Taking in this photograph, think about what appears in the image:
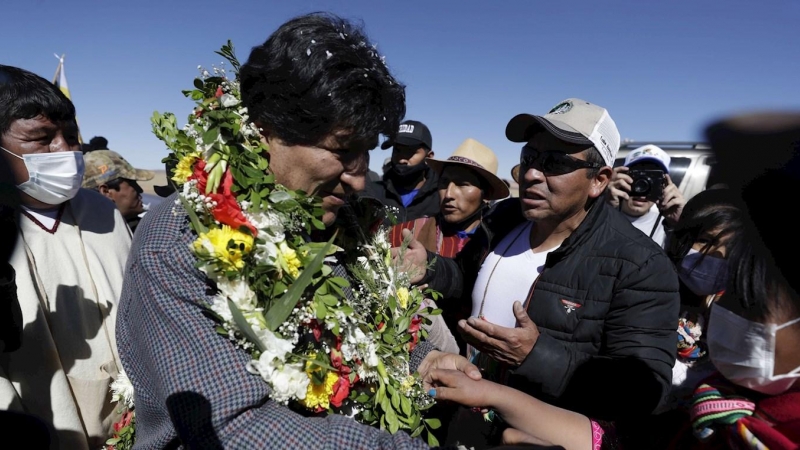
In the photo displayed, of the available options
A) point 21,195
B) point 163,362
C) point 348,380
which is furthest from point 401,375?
point 21,195

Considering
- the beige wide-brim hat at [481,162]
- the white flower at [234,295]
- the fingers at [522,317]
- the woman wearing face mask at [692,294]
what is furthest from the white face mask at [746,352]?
the beige wide-brim hat at [481,162]

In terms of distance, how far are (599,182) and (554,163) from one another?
271 mm

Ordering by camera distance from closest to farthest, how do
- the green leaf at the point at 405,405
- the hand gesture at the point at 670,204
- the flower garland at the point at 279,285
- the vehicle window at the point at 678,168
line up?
the flower garland at the point at 279,285, the green leaf at the point at 405,405, the hand gesture at the point at 670,204, the vehicle window at the point at 678,168

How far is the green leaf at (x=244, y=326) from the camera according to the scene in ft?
4.44

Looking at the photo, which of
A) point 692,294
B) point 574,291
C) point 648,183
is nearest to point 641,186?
point 648,183

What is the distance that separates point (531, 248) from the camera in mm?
2668

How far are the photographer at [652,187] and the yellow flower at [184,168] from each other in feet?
12.2

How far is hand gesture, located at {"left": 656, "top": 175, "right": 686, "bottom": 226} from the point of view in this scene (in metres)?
4.08

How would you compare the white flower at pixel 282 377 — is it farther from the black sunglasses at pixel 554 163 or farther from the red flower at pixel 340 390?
the black sunglasses at pixel 554 163

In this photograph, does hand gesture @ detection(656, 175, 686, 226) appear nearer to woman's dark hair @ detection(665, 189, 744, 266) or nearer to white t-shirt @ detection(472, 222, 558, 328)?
woman's dark hair @ detection(665, 189, 744, 266)

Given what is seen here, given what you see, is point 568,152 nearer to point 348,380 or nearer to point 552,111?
point 552,111

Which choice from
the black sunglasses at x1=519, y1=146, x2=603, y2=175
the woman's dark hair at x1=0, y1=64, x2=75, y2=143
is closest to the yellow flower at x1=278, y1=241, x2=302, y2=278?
the black sunglasses at x1=519, y1=146, x2=603, y2=175

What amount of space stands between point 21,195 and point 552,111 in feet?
9.84

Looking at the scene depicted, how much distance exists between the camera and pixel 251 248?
1.54 m
